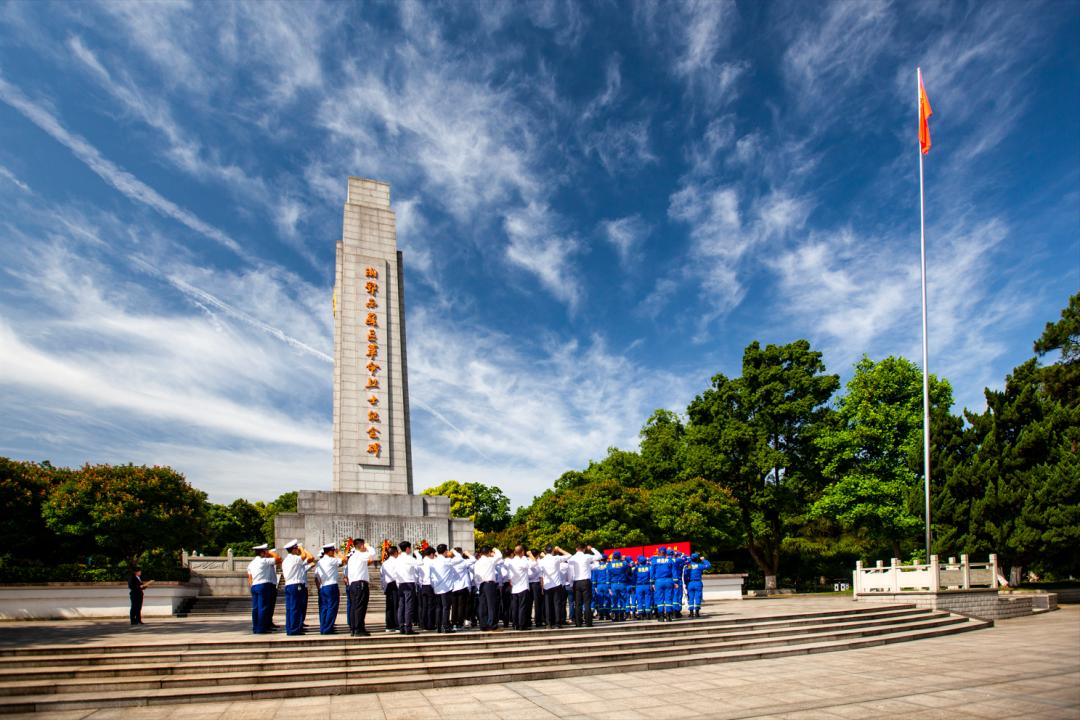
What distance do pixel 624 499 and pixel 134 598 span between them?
18678 mm

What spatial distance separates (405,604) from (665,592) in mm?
5145

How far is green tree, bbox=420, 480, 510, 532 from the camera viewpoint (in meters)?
50.4

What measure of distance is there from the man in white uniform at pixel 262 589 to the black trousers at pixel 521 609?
12.7 feet

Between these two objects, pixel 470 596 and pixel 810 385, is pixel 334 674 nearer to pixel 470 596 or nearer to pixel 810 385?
pixel 470 596

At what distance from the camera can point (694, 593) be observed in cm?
1435

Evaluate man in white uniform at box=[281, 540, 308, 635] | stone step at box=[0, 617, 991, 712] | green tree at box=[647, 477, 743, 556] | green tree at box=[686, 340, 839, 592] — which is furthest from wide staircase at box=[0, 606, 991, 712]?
green tree at box=[686, 340, 839, 592]

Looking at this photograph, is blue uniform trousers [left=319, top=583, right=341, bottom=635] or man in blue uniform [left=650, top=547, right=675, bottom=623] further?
man in blue uniform [left=650, top=547, right=675, bottom=623]

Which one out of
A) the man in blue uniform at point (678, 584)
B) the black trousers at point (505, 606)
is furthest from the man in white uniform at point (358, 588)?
the man in blue uniform at point (678, 584)

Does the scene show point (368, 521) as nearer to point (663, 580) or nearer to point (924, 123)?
point (663, 580)

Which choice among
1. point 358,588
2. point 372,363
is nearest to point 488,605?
point 358,588

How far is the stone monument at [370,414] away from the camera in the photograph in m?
21.5

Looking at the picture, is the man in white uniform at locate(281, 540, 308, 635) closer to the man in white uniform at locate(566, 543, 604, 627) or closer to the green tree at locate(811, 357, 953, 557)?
the man in white uniform at locate(566, 543, 604, 627)

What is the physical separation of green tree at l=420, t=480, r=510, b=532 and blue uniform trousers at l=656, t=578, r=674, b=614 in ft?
124

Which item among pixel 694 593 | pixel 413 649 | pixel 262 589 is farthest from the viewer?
pixel 694 593
